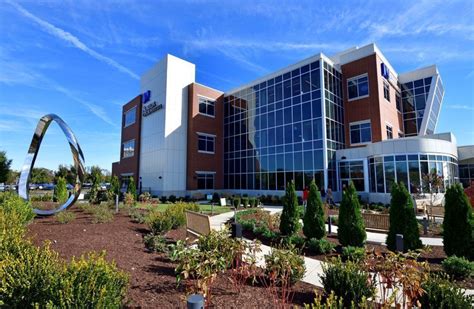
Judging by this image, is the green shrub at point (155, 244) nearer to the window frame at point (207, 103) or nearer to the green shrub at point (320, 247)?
the green shrub at point (320, 247)

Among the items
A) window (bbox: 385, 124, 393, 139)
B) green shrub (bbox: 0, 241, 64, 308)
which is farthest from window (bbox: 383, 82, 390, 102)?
green shrub (bbox: 0, 241, 64, 308)

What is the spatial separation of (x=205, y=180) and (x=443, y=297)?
2972 cm

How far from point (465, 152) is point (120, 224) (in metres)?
33.6

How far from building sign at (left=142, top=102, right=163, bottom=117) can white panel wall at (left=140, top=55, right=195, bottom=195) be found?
403 millimetres

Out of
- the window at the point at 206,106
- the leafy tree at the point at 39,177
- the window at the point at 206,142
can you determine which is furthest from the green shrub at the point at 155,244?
the leafy tree at the point at 39,177

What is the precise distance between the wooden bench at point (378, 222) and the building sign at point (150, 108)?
26.7 m

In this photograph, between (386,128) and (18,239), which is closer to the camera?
(18,239)

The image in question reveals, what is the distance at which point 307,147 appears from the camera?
25.4 m

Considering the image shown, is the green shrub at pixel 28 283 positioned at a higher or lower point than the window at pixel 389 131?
lower

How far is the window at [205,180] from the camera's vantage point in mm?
31856

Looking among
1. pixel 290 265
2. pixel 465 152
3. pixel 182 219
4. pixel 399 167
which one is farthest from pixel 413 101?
pixel 290 265

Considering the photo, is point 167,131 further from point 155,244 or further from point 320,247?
point 320,247

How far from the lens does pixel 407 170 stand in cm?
2020

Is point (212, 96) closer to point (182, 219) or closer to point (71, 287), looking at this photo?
point (182, 219)
